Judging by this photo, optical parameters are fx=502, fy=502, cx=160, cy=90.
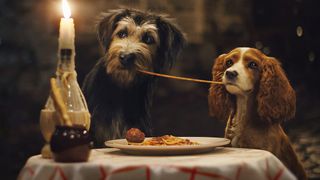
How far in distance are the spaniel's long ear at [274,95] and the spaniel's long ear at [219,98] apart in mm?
191

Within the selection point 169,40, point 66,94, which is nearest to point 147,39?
point 169,40

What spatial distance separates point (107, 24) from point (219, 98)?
0.77 m

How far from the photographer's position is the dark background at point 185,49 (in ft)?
9.49

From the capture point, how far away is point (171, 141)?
2248 mm

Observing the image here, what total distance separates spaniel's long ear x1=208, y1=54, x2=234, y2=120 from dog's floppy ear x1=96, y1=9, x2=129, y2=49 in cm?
60

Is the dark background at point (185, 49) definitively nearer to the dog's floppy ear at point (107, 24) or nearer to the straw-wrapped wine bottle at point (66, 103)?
the dog's floppy ear at point (107, 24)

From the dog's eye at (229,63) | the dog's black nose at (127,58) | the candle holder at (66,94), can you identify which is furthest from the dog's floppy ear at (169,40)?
the candle holder at (66,94)

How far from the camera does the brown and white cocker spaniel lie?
271 centimetres

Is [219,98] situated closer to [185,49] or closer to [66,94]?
[185,49]

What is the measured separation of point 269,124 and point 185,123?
0.48m

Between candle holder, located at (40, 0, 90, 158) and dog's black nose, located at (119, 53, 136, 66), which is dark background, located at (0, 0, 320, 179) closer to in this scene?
dog's black nose, located at (119, 53, 136, 66)

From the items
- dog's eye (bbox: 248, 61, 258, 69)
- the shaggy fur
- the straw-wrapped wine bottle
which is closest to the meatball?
the straw-wrapped wine bottle

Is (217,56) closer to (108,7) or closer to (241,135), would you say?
(241,135)

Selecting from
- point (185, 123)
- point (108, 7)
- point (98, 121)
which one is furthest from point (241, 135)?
point (108, 7)
